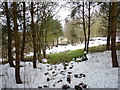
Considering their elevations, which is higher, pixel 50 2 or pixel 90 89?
pixel 50 2

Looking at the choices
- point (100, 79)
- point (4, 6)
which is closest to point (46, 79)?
point (100, 79)

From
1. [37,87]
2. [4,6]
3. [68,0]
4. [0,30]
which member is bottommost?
[37,87]

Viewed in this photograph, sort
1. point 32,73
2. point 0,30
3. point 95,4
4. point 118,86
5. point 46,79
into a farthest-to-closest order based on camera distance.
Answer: point 95,4
point 0,30
point 32,73
point 46,79
point 118,86

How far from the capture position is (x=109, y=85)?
481 centimetres

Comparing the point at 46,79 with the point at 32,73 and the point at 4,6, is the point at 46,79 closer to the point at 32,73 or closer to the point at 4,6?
the point at 32,73

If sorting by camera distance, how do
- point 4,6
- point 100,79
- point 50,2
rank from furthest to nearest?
point 50,2, point 4,6, point 100,79

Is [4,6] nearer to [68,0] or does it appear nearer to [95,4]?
[68,0]

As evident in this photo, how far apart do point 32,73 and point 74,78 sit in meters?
2.47

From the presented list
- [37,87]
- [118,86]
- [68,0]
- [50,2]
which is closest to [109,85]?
[118,86]

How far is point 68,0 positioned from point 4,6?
5.27 m

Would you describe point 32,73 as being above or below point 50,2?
below

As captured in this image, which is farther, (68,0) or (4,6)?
(68,0)

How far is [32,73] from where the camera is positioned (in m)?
7.26

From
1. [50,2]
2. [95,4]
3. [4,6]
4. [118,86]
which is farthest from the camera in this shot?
[50,2]
